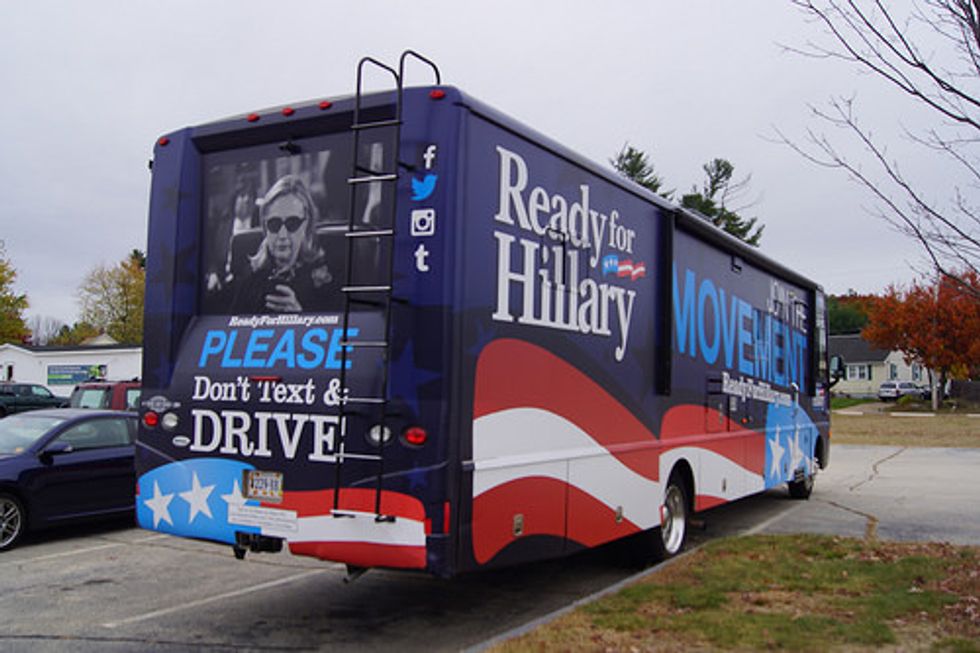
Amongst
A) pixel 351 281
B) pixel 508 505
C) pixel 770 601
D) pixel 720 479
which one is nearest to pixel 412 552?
pixel 508 505

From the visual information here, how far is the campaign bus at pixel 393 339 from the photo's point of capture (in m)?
5.21

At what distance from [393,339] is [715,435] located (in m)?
5.17

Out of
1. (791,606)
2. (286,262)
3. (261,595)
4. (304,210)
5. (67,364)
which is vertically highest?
(304,210)

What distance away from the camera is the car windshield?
31.6 feet

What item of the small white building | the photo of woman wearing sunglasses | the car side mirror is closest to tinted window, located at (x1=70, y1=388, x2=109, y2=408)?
the car side mirror

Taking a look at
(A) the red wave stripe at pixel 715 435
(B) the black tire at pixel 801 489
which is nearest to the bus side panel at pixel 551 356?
(A) the red wave stripe at pixel 715 435

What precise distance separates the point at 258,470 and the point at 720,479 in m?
5.48

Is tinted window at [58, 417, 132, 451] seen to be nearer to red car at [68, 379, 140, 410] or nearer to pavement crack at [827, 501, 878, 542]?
red car at [68, 379, 140, 410]

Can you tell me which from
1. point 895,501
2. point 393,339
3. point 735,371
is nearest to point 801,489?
point 895,501

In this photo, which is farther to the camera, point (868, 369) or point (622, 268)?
point (868, 369)

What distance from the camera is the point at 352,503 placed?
530cm

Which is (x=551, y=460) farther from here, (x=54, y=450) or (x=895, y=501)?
(x=895, y=501)

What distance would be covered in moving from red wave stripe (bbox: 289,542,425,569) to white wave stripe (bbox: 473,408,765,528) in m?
0.52

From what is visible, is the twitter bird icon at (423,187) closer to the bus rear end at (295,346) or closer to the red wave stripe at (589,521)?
the bus rear end at (295,346)
